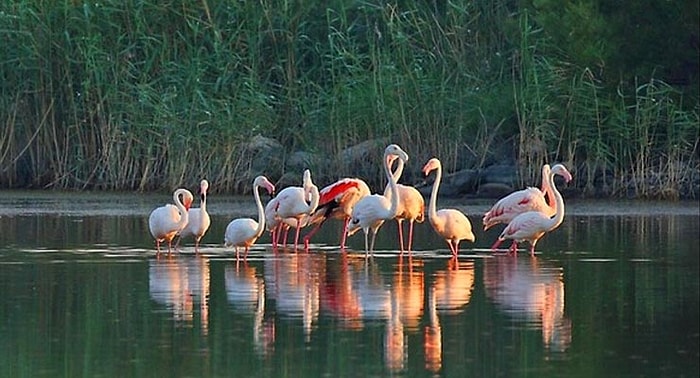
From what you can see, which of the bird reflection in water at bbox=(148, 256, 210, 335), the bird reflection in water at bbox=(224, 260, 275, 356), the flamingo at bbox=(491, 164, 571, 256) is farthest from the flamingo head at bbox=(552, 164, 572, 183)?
the bird reflection in water at bbox=(148, 256, 210, 335)

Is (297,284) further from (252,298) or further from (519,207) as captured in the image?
(519,207)

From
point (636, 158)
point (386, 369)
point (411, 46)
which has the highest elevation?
point (411, 46)

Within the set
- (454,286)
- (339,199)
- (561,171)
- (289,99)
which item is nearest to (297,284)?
(454,286)

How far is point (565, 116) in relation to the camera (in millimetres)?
22531

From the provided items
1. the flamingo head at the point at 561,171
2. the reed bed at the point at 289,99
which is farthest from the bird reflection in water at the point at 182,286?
the reed bed at the point at 289,99

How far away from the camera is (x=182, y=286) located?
13.1 meters

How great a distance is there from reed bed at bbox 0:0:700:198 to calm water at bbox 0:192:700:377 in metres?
4.59

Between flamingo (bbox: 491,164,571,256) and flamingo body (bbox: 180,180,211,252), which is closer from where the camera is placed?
flamingo (bbox: 491,164,571,256)

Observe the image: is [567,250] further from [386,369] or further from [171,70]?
[171,70]

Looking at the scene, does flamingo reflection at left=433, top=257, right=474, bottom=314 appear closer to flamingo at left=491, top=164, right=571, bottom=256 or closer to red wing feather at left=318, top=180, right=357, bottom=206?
flamingo at left=491, top=164, right=571, bottom=256

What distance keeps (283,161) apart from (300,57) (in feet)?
Answer: 4.73

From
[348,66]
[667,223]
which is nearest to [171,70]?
[348,66]

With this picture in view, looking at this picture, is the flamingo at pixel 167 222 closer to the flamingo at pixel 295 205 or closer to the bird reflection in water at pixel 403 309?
the flamingo at pixel 295 205

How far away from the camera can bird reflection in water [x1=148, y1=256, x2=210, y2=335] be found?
38.2 ft
